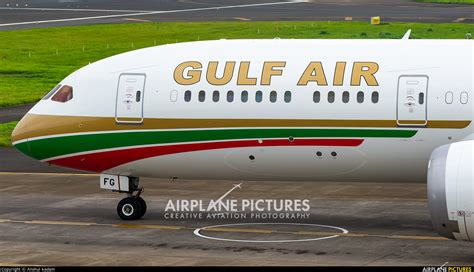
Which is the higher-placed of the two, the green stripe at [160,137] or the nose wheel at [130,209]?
the green stripe at [160,137]

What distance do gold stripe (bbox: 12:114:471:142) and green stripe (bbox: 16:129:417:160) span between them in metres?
0.16

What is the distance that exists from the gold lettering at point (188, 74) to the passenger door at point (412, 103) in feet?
18.7

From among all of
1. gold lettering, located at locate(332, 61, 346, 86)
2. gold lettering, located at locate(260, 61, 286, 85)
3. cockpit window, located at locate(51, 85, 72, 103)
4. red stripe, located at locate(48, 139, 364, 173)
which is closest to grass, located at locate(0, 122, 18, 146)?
cockpit window, located at locate(51, 85, 72, 103)

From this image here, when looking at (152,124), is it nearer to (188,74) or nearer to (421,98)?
(188,74)

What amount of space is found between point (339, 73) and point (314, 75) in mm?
680

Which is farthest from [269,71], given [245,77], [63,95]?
[63,95]

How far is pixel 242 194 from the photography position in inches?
1559

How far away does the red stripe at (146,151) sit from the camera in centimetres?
3262

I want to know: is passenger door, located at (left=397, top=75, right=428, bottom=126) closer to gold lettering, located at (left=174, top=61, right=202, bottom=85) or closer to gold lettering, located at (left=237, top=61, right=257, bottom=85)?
gold lettering, located at (left=237, top=61, right=257, bottom=85)

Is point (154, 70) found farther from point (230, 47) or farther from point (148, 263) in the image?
point (148, 263)

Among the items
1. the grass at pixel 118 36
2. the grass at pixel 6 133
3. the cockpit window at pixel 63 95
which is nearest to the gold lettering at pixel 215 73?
the cockpit window at pixel 63 95

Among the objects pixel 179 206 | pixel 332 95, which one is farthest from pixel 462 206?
pixel 179 206

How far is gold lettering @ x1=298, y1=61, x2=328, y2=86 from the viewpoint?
1286 inches

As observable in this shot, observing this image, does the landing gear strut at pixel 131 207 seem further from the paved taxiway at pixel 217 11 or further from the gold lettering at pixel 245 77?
the paved taxiway at pixel 217 11
